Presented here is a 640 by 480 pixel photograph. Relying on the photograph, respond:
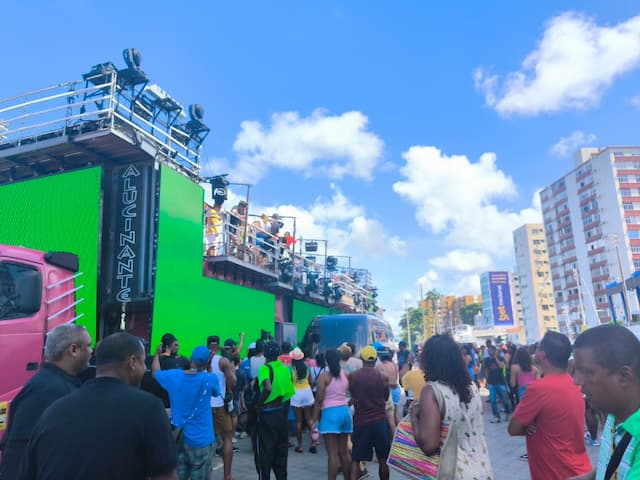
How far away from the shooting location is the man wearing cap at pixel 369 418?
5.34 metres

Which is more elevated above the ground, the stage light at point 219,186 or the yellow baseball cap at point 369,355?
the stage light at point 219,186

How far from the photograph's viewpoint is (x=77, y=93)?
9969mm

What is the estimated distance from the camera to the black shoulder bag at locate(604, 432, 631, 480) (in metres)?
1.56

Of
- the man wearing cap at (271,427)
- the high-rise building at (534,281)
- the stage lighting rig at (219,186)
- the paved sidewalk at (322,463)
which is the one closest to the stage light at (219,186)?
the stage lighting rig at (219,186)

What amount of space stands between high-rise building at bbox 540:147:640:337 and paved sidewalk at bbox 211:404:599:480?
70386mm

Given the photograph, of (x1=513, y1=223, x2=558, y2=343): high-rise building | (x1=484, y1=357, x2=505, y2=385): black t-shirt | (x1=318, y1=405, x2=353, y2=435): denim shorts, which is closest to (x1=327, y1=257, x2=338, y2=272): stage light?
(x1=484, y1=357, x2=505, y2=385): black t-shirt

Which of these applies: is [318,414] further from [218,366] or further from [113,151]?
[113,151]

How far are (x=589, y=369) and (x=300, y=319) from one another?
17.7 meters

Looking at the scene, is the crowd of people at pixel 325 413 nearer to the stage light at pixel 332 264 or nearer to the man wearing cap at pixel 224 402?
the man wearing cap at pixel 224 402

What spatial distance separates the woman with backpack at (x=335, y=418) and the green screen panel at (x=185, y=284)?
15.2 ft

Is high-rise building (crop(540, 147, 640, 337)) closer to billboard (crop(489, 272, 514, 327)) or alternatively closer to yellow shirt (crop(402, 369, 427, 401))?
billboard (crop(489, 272, 514, 327))

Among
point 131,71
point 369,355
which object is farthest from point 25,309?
point 131,71

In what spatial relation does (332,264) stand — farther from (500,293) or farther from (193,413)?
(500,293)

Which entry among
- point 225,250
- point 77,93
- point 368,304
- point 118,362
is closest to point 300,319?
point 225,250
